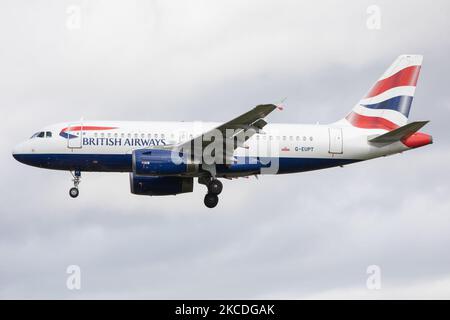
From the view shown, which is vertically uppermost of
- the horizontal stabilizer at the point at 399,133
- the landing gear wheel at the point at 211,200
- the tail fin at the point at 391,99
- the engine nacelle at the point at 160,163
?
the tail fin at the point at 391,99

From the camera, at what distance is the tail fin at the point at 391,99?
67.8 metres

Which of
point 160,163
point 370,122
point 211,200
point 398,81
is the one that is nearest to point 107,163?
point 160,163

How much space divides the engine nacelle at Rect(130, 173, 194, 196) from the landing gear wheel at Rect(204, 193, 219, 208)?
8.00 feet

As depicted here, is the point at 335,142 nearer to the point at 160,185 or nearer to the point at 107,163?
the point at 160,185

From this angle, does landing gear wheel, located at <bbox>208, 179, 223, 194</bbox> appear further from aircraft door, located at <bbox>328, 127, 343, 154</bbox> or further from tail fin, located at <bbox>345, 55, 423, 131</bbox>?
tail fin, located at <bbox>345, 55, 423, 131</bbox>

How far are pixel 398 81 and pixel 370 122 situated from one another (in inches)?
137

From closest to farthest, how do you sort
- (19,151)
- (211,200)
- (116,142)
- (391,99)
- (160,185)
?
(116,142) < (211,200) < (19,151) < (160,185) < (391,99)

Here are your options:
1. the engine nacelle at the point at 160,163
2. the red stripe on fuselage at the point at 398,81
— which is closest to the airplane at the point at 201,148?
the engine nacelle at the point at 160,163

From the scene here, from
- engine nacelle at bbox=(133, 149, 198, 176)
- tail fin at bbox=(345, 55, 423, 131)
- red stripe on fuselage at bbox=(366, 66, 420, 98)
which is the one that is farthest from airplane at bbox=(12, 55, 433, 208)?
red stripe on fuselage at bbox=(366, 66, 420, 98)

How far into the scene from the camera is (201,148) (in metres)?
62.8

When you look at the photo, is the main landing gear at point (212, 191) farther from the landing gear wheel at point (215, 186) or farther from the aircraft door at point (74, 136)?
the aircraft door at point (74, 136)

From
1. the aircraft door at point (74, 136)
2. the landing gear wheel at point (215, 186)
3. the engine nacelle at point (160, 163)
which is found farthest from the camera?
the landing gear wheel at point (215, 186)

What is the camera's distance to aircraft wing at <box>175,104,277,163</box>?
59875 millimetres

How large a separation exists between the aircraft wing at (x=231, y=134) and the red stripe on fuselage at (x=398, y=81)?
10.2 metres
